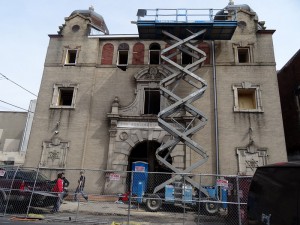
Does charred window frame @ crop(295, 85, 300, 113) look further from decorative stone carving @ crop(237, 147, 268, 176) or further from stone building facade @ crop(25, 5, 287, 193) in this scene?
decorative stone carving @ crop(237, 147, 268, 176)

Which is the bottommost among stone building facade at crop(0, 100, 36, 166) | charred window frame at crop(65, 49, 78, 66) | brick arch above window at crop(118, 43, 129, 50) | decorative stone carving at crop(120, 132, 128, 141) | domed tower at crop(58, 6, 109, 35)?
decorative stone carving at crop(120, 132, 128, 141)

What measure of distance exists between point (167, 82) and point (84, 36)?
26.8 feet

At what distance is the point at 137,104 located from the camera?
18.1m

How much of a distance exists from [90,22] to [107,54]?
3.30m

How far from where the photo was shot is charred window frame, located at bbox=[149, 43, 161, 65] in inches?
785

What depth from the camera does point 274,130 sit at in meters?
16.9

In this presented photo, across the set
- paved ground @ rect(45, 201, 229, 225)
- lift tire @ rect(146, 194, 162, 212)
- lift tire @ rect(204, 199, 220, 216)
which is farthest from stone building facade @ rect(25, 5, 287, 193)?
lift tire @ rect(204, 199, 220, 216)

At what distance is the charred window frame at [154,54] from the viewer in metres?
19.9

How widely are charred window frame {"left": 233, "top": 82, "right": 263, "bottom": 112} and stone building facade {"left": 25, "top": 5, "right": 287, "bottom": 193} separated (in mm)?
68

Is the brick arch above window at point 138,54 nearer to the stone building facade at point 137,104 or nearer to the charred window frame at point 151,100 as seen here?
the stone building facade at point 137,104

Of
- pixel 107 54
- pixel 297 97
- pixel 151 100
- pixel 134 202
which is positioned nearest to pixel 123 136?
pixel 151 100

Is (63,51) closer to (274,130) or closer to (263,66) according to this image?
(263,66)

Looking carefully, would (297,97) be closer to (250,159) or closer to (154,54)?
(250,159)

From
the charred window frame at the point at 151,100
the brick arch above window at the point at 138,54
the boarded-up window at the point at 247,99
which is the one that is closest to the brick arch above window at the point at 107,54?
the brick arch above window at the point at 138,54
